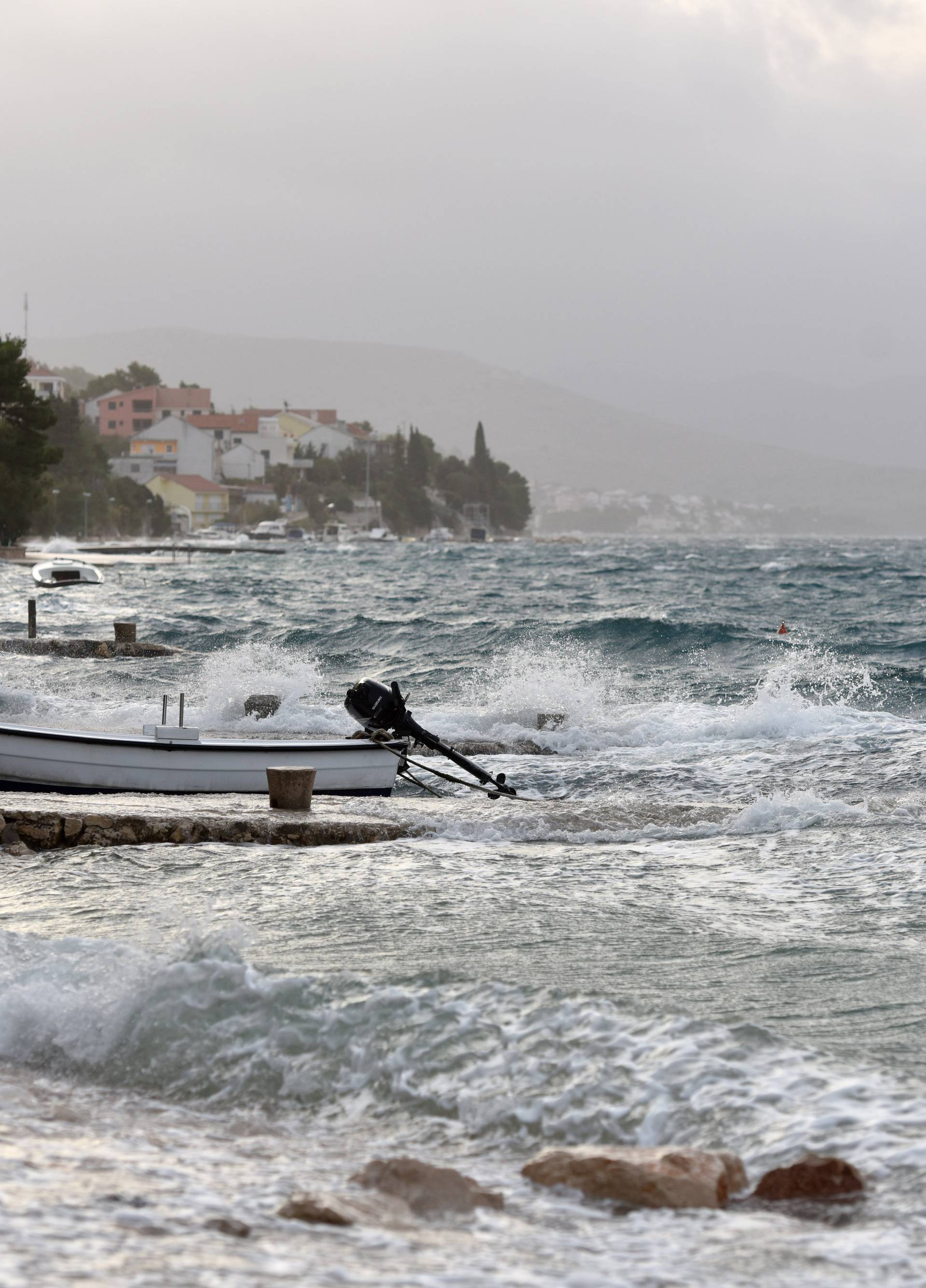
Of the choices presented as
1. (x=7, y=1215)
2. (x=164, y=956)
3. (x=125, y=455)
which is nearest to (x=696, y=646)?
(x=164, y=956)

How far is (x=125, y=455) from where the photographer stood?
15112 cm

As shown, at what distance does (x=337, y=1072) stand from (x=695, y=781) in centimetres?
880

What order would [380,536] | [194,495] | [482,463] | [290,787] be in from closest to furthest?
[290,787]
[380,536]
[194,495]
[482,463]

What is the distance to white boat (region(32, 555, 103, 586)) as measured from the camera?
4816cm

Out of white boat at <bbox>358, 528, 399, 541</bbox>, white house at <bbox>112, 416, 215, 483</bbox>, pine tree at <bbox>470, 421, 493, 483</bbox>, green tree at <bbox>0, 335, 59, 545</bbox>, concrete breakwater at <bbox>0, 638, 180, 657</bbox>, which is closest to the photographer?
concrete breakwater at <bbox>0, 638, 180, 657</bbox>

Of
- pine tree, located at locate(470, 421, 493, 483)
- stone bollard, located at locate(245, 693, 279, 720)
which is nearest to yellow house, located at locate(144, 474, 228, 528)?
pine tree, located at locate(470, 421, 493, 483)

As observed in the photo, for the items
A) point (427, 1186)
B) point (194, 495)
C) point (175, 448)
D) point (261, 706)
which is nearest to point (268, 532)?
point (194, 495)

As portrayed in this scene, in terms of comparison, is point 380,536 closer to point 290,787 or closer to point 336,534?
point 336,534

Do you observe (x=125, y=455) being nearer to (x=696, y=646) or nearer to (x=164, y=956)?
(x=696, y=646)

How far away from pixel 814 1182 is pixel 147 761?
28.3 ft

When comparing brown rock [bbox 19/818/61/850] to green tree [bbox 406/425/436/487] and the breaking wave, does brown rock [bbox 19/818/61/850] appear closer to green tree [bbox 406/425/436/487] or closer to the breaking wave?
the breaking wave

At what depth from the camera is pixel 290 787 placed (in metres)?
11.1

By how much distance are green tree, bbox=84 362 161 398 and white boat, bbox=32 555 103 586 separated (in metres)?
137

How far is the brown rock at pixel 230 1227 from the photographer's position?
4.09 metres
